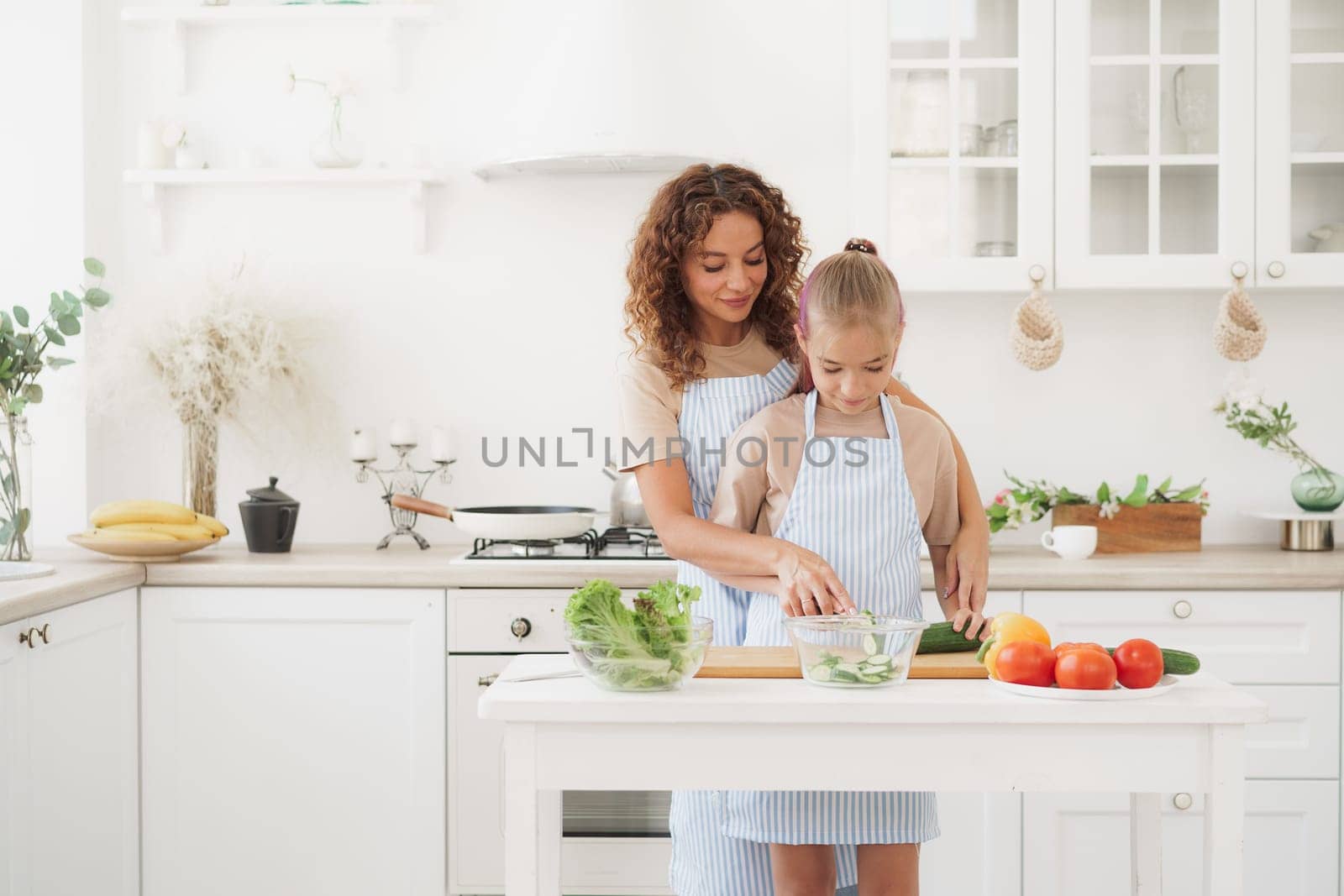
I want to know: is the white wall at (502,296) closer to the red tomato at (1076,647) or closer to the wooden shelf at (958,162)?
the wooden shelf at (958,162)

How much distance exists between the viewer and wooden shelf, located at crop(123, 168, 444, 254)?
9.75 ft

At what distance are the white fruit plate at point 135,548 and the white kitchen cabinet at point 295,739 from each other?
0.08 m

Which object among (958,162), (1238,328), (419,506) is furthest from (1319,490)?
(419,506)

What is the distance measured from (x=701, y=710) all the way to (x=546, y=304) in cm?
190

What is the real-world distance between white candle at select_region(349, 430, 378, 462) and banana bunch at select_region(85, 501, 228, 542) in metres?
0.41

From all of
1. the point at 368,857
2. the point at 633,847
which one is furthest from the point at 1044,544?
the point at 368,857

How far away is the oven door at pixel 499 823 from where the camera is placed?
253 cm

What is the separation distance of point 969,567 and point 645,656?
1.94 ft

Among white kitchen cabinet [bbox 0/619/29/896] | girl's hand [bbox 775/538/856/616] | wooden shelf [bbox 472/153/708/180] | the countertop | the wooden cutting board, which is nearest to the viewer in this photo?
the wooden cutting board

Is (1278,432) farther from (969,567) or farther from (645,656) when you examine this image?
(645,656)

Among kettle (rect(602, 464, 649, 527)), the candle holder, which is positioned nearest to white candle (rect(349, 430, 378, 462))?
the candle holder

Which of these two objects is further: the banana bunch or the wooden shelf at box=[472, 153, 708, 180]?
the wooden shelf at box=[472, 153, 708, 180]

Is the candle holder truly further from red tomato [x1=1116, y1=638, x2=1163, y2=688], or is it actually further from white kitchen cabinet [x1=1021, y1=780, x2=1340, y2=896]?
red tomato [x1=1116, y1=638, x2=1163, y2=688]

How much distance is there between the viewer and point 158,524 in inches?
103
